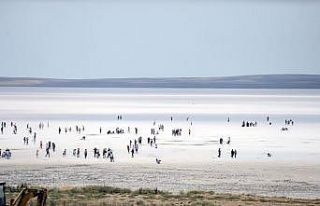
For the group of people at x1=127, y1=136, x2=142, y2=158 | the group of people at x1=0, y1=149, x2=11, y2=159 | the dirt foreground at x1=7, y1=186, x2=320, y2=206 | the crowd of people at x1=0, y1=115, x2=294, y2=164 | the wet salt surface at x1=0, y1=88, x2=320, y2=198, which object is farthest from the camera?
the group of people at x1=127, y1=136, x2=142, y2=158

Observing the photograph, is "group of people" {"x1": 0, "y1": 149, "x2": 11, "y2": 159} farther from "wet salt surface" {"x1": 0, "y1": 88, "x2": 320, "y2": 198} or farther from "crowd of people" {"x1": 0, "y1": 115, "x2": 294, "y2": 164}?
"wet salt surface" {"x1": 0, "y1": 88, "x2": 320, "y2": 198}

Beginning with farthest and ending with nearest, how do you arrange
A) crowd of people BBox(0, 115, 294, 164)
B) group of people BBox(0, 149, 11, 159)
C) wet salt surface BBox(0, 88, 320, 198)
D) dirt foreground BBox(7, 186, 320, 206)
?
crowd of people BBox(0, 115, 294, 164), group of people BBox(0, 149, 11, 159), wet salt surface BBox(0, 88, 320, 198), dirt foreground BBox(7, 186, 320, 206)

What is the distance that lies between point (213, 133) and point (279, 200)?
1480 inches

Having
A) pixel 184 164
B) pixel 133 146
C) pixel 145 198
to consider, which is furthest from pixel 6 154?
pixel 145 198

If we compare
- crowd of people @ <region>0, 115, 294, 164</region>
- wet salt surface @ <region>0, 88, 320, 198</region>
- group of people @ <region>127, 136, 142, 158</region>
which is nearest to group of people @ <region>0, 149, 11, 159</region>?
crowd of people @ <region>0, 115, 294, 164</region>

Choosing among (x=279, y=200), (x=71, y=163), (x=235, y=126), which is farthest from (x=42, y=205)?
(x=235, y=126)

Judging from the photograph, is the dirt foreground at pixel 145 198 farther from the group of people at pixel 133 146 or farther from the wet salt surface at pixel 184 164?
the group of people at pixel 133 146

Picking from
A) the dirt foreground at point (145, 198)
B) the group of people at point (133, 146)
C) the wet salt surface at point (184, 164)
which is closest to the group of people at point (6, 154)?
the wet salt surface at point (184, 164)

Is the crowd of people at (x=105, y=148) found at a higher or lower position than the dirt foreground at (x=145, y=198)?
higher

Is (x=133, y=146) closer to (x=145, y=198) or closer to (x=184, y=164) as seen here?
(x=184, y=164)

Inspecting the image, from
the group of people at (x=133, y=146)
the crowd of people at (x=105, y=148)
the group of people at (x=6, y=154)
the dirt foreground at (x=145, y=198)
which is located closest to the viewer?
the dirt foreground at (x=145, y=198)

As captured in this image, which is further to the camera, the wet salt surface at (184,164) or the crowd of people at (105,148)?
the crowd of people at (105,148)

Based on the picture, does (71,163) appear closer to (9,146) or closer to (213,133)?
(9,146)

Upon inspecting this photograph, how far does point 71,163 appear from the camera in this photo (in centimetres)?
3884
